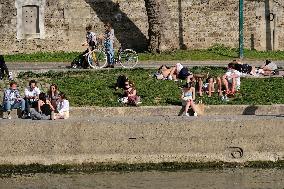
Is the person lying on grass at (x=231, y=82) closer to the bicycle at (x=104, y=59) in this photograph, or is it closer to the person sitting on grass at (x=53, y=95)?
the person sitting on grass at (x=53, y=95)

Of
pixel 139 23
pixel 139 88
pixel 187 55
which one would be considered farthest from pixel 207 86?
pixel 139 23

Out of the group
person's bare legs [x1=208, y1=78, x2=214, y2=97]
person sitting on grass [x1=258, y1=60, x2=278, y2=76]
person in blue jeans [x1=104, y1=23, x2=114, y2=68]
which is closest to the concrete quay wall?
person's bare legs [x1=208, y1=78, x2=214, y2=97]

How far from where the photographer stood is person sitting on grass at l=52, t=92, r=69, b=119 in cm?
2275

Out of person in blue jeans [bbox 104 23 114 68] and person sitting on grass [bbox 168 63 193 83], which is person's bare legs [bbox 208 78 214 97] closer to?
person sitting on grass [bbox 168 63 193 83]

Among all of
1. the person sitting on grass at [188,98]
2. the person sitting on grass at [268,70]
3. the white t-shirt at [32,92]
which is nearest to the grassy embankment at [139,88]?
the person sitting on grass at [188,98]

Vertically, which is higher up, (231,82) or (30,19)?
(30,19)

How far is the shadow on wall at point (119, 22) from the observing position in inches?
1574

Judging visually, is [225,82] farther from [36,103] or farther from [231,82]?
[36,103]

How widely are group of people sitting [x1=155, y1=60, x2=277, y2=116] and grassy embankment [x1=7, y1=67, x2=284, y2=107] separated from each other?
0.26 m

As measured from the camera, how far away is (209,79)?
26.2 meters

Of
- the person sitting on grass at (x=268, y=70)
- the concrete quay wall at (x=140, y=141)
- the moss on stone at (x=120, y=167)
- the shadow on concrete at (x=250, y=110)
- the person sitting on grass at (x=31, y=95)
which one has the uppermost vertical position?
the person sitting on grass at (x=268, y=70)

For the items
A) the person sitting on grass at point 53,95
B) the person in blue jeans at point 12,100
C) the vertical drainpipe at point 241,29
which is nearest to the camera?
the person sitting on grass at point 53,95

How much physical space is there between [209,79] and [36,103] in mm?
4874

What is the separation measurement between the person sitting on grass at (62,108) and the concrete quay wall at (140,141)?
2.58ft
